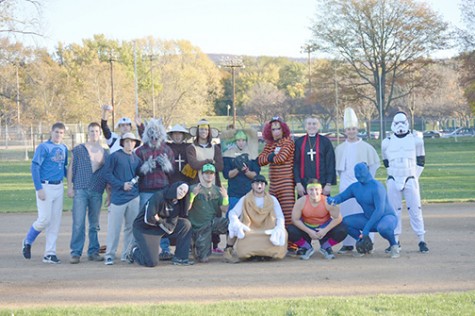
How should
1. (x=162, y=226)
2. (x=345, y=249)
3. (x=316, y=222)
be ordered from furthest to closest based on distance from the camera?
(x=345, y=249), (x=316, y=222), (x=162, y=226)

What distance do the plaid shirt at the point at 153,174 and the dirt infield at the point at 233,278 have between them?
1077 mm

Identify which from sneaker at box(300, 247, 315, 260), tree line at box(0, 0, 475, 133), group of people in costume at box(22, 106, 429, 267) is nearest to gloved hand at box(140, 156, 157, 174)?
group of people in costume at box(22, 106, 429, 267)

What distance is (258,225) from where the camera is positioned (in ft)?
31.9

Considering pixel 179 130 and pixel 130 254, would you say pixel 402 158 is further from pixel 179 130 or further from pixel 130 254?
pixel 130 254

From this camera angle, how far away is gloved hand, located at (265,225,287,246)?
9.47 metres

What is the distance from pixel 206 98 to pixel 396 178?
75.3 m

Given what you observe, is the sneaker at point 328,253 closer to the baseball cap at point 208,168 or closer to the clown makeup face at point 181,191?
the baseball cap at point 208,168

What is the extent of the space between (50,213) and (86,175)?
0.71 meters

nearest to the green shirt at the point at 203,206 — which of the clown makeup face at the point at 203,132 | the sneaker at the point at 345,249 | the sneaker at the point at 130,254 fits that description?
the clown makeup face at the point at 203,132

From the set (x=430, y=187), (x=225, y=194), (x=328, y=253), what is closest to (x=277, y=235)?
(x=328, y=253)

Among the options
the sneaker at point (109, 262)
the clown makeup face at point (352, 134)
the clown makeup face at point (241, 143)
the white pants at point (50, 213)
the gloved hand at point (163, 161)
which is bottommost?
the sneaker at point (109, 262)

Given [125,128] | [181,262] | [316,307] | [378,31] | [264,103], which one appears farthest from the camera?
[264,103]

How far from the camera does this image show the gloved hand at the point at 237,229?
9508 millimetres

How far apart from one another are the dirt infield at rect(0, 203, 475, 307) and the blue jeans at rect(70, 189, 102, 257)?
0.23 meters
